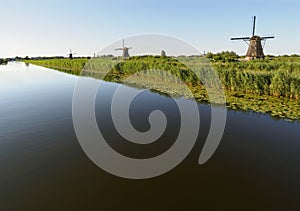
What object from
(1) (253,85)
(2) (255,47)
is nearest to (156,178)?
(1) (253,85)

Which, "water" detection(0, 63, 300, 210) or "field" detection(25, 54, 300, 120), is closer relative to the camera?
"water" detection(0, 63, 300, 210)

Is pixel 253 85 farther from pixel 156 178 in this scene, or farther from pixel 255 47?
pixel 255 47

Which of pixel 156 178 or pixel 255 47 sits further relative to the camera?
pixel 255 47

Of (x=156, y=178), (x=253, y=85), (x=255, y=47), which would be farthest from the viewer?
(x=255, y=47)

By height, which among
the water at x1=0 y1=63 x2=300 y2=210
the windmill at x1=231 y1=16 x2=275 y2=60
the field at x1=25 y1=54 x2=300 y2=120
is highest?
the windmill at x1=231 y1=16 x2=275 y2=60

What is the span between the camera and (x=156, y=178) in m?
5.71

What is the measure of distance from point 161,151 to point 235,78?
1216 cm

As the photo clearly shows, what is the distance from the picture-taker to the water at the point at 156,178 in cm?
470

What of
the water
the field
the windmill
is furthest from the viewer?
the windmill

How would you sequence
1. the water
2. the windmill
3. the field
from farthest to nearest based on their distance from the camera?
the windmill
the field
the water

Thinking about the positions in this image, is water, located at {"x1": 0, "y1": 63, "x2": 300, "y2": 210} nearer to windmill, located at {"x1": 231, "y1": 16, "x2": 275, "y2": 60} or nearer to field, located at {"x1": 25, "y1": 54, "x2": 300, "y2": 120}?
field, located at {"x1": 25, "y1": 54, "x2": 300, "y2": 120}

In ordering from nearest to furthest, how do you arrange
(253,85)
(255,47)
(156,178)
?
1. (156,178)
2. (253,85)
3. (255,47)

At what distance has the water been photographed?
4.70m

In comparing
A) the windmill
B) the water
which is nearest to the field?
the water
